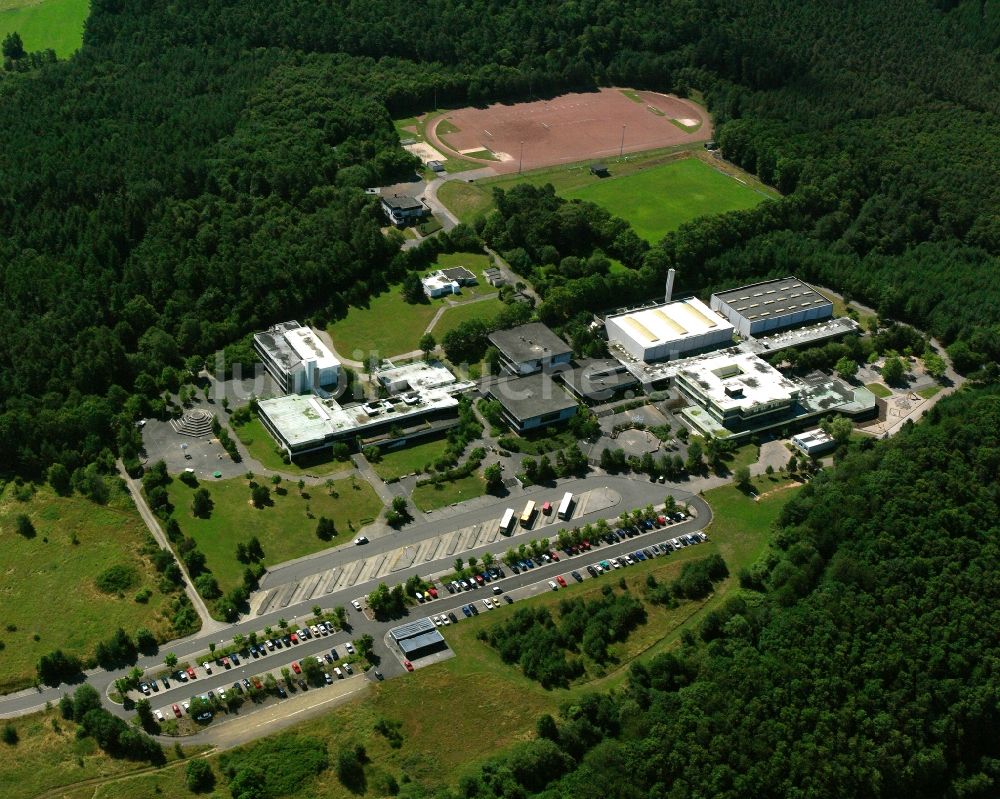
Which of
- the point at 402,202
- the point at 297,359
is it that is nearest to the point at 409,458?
the point at 297,359

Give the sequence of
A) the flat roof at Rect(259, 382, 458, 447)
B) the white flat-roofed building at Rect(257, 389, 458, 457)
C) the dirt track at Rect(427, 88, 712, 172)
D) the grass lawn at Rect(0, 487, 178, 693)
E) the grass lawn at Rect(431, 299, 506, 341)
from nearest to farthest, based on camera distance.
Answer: the grass lawn at Rect(0, 487, 178, 693)
the white flat-roofed building at Rect(257, 389, 458, 457)
the flat roof at Rect(259, 382, 458, 447)
the grass lawn at Rect(431, 299, 506, 341)
the dirt track at Rect(427, 88, 712, 172)

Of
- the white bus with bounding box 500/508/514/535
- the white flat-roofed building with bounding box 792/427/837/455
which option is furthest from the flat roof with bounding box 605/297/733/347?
the white bus with bounding box 500/508/514/535

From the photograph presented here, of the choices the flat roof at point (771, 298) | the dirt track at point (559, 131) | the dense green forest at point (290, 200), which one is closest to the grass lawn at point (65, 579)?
the dense green forest at point (290, 200)

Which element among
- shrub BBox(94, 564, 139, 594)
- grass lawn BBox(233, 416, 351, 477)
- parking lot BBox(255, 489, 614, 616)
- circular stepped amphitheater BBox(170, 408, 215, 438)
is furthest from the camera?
circular stepped amphitheater BBox(170, 408, 215, 438)

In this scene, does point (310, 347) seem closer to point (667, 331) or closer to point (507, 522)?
point (507, 522)

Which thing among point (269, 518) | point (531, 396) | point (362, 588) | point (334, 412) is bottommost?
point (362, 588)

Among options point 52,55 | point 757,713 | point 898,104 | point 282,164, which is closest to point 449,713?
point 757,713

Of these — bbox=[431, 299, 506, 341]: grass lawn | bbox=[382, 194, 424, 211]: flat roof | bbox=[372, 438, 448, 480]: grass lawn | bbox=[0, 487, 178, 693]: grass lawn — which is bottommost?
bbox=[372, 438, 448, 480]: grass lawn

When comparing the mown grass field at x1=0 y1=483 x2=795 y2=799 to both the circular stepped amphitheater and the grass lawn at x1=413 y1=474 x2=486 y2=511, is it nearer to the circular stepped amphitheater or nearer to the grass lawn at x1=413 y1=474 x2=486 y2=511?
the grass lawn at x1=413 y1=474 x2=486 y2=511
